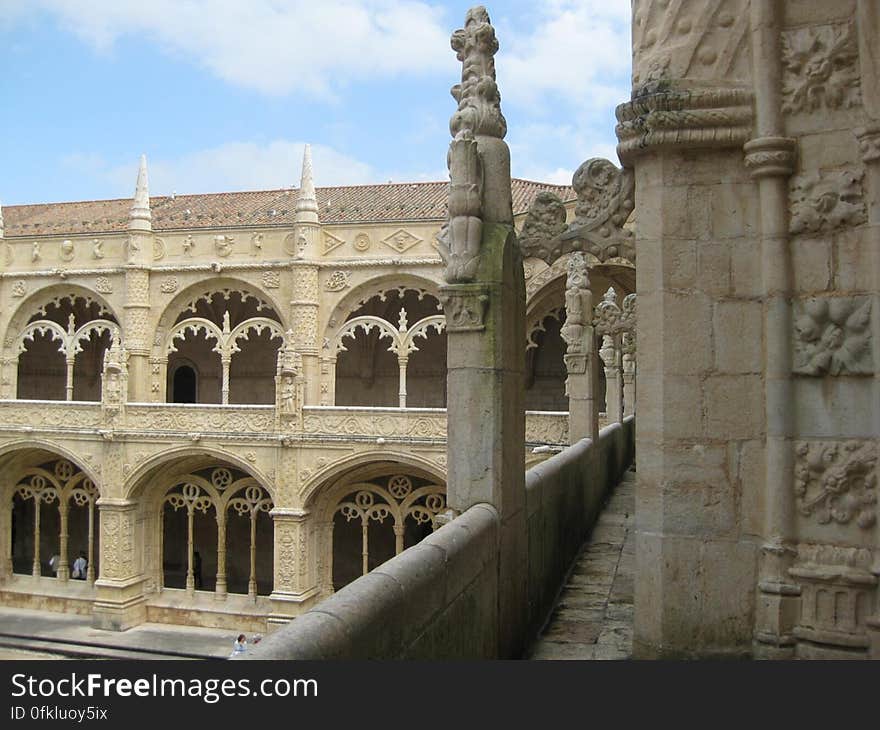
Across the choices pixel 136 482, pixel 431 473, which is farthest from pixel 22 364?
pixel 431 473

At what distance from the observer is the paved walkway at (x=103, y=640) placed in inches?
738

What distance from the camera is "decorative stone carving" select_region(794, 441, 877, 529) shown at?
3277 mm

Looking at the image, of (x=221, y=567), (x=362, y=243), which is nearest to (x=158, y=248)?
(x=362, y=243)

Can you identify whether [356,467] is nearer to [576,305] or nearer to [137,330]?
[137,330]

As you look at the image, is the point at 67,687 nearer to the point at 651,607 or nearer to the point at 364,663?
the point at 364,663

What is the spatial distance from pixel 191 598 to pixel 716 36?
19921 millimetres

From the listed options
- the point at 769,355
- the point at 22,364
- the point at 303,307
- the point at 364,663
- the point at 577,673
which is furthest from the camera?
the point at 22,364

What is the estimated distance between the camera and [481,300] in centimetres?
407

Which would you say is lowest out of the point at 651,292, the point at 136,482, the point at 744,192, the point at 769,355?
the point at 136,482

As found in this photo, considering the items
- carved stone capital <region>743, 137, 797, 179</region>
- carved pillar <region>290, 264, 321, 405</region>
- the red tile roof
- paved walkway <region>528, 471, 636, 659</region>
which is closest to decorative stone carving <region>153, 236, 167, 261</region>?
the red tile roof

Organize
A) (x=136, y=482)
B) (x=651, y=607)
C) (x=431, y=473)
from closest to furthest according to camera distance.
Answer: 1. (x=651, y=607)
2. (x=431, y=473)
3. (x=136, y=482)

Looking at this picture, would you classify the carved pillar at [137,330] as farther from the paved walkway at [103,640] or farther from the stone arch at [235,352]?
the paved walkway at [103,640]

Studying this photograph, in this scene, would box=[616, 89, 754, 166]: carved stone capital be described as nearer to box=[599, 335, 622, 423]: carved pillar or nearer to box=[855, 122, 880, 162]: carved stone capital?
box=[855, 122, 880, 162]: carved stone capital

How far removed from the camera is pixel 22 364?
30141 millimetres
